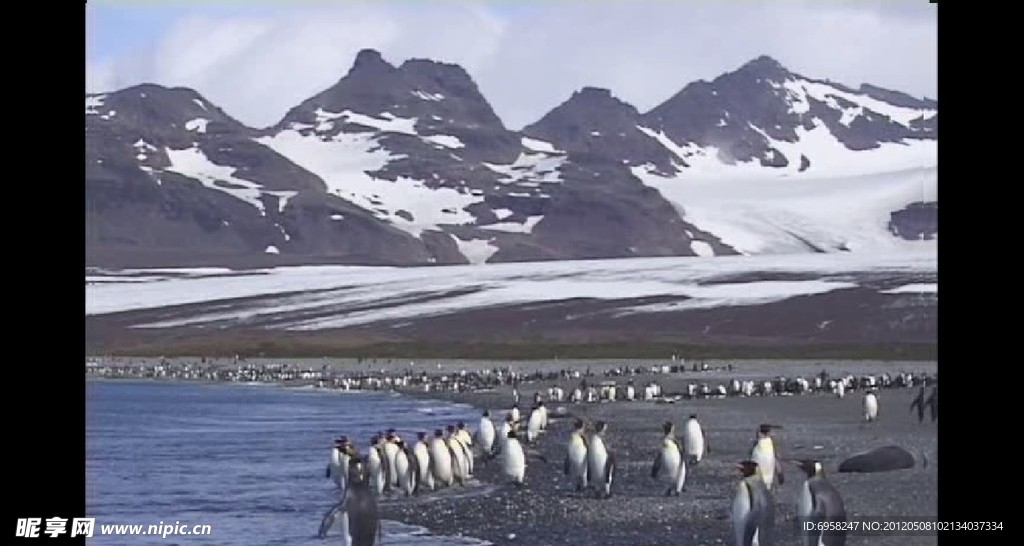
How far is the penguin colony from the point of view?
10.6 m

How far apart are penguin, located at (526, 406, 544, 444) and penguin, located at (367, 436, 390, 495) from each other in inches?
260

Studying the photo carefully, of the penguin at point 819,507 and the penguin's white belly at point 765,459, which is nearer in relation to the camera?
the penguin at point 819,507

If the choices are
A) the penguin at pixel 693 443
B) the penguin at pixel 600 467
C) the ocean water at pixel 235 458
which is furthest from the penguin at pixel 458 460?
the penguin at pixel 693 443

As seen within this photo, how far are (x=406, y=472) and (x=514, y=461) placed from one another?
3.91 ft

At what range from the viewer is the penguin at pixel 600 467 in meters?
15.1

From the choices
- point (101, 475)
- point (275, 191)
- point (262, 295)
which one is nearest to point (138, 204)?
point (275, 191)

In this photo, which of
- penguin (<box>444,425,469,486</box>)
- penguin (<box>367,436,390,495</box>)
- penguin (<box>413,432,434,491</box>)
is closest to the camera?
penguin (<box>367,436,390,495</box>)

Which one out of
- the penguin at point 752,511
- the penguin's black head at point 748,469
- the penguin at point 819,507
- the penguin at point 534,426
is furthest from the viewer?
the penguin at point 534,426

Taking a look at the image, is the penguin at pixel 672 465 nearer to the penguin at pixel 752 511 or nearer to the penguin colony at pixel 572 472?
the penguin colony at pixel 572 472

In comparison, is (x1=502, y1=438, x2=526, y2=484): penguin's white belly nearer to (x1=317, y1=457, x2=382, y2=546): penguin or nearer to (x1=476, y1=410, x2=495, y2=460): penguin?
(x1=476, y1=410, x2=495, y2=460): penguin

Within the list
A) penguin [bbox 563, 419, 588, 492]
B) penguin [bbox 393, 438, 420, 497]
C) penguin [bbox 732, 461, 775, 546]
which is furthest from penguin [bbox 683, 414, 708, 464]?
penguin [bbox 732, 461, 775, 546]

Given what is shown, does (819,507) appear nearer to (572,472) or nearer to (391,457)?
(572,472)

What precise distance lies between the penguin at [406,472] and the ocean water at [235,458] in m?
0.83

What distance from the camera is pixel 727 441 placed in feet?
69.7
